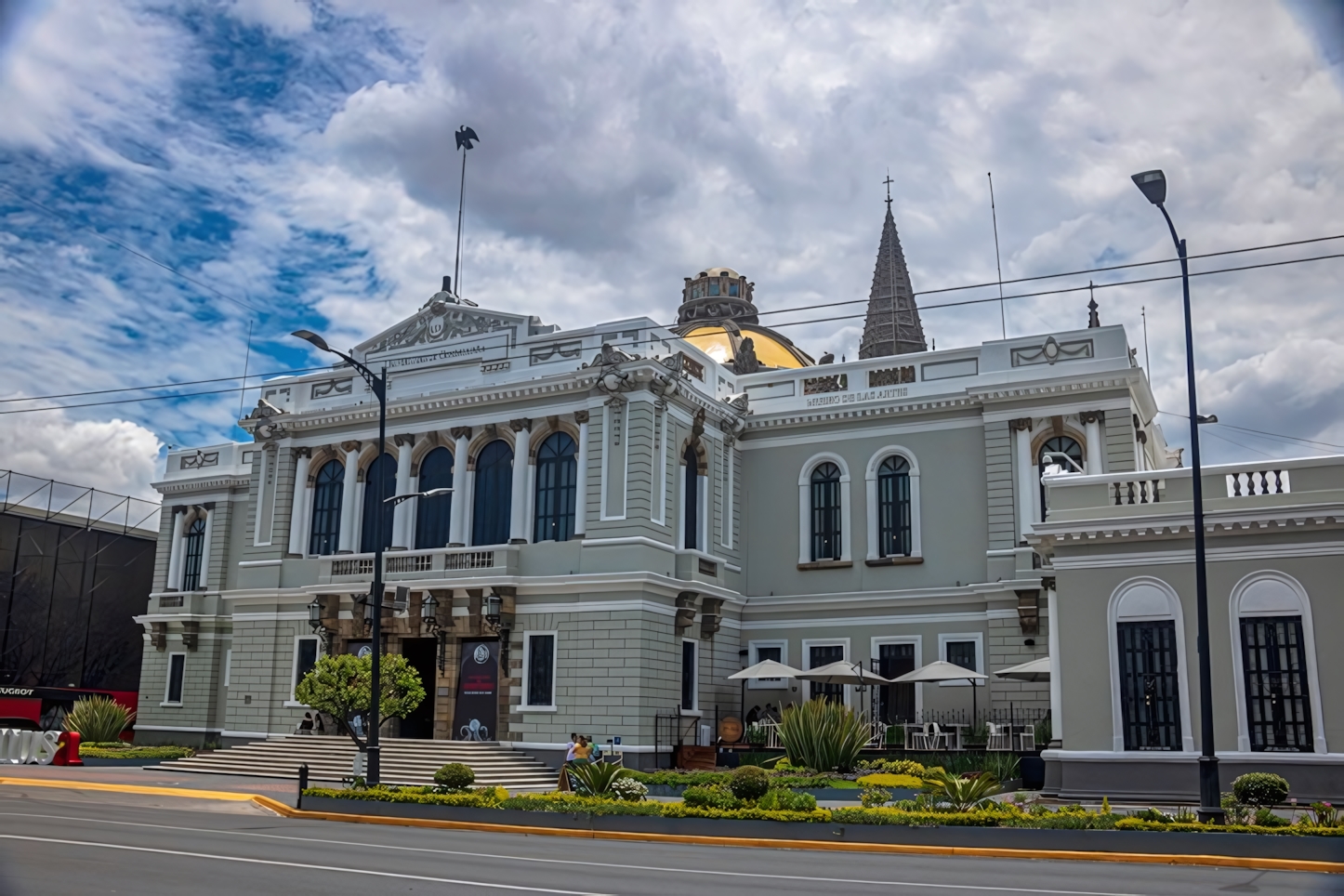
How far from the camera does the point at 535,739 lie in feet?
114

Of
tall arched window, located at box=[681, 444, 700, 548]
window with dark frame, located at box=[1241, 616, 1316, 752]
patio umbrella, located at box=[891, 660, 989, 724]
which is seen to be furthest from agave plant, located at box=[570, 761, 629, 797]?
tall arched window, located at box=[681, 444, 700, 548]

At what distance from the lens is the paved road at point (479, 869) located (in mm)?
13234

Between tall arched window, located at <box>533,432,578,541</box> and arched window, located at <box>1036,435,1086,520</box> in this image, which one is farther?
tall arched window, located at <box>533,432,578,541</box>

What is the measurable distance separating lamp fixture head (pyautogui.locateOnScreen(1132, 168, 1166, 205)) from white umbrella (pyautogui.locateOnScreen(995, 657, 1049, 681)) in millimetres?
13783

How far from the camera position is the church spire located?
78.1 meters

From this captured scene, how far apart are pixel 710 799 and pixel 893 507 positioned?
19.4 metres

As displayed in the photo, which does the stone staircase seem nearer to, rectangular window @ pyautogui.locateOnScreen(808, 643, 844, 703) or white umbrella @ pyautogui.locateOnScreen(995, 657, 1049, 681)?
rectangular window @ pyautogui.locateOnScreen(808, 643, 844, 703)

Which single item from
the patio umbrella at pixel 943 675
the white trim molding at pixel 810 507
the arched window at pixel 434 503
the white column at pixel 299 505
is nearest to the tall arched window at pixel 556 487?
the arched window at pixel 434 503

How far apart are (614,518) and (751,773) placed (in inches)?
567

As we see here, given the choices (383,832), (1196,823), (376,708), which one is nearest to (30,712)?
(376,708)

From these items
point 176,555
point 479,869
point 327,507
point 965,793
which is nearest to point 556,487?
point 327,507

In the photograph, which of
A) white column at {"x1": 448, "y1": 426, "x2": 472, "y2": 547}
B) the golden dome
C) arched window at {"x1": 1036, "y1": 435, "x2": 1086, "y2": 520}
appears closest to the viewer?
arched window at {"x1": 1036, "y1": 435, "x2": 1086, "y2": 520}

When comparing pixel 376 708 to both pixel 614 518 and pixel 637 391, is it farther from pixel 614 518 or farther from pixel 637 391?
pixel 637 391

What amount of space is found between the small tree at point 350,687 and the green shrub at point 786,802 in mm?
13966
